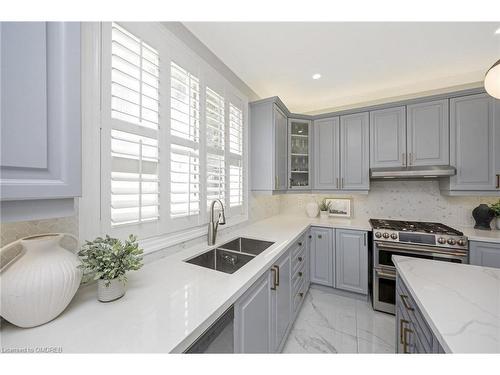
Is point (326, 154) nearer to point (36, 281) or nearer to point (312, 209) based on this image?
point (312, 209)

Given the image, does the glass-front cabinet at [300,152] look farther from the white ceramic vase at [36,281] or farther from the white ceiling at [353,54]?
the white ceramic vase at [36,281]

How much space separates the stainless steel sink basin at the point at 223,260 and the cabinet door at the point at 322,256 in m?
1.40

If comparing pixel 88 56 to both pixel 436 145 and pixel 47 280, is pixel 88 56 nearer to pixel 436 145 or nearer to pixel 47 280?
pixel 47 280

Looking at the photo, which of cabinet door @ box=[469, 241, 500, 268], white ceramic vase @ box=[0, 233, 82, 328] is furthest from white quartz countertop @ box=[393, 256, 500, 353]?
white ceramic vase @ box=[0, 233, 82, 328]

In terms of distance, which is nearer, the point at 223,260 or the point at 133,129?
the point at 133,129

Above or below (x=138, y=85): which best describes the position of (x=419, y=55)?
above

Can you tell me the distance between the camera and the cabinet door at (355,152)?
8.10ft

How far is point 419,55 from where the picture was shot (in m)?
1.81

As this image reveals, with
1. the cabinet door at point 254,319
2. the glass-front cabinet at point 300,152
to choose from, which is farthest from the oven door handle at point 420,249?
the cabinet door at point 254,319

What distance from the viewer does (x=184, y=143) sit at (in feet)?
4.62

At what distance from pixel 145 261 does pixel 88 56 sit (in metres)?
1.12

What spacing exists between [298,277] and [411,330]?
103 centimetres

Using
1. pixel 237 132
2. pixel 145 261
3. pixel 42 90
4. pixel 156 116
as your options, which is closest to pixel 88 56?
pixel 156 116

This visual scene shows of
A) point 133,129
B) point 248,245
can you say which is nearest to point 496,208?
point 248,245
